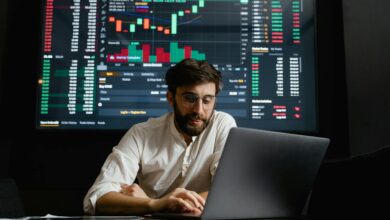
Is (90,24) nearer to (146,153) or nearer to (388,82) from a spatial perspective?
(146,153)

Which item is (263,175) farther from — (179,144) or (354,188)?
(179,144)

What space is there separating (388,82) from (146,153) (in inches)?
57.3

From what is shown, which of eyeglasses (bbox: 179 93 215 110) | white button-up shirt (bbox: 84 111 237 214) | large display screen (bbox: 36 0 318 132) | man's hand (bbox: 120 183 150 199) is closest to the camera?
man's hand (bbox: 120 183 150 199)

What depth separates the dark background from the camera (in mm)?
2604

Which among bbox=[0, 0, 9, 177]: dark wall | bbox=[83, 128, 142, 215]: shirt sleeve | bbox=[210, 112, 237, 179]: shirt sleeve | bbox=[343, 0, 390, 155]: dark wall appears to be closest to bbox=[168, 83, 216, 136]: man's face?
bbox=[210, 112, 237, 179]: shirt sleeve

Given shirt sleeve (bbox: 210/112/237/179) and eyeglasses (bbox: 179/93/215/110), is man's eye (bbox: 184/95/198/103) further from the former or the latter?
shirt sleeve (bbox: 210/112/237/179)

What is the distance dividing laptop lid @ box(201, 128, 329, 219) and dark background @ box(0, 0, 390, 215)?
142 cm

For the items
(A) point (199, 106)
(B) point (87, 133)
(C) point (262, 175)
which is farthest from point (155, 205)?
(B) point (87, 133)

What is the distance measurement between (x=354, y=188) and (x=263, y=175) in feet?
0.83

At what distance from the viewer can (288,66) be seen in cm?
264

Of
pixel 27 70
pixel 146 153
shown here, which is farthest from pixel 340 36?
pixel 27 70

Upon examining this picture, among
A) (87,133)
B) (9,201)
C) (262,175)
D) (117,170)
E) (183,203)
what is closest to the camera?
(262,175)

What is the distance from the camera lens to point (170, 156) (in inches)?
82.2

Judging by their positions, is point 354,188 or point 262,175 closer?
point 354,188
